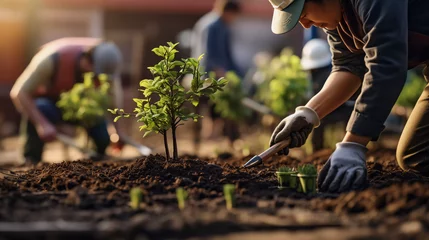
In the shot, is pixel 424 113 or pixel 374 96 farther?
pixel 424 113

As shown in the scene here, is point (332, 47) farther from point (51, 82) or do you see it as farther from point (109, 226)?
point (51, 82)

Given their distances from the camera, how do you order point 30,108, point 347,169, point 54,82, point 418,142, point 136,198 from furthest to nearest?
point 54,82
point 30,108
point 418,142
point 347,169
point 136,198

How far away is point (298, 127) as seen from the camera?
4.79 meters

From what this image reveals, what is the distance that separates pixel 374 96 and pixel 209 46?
252 inches

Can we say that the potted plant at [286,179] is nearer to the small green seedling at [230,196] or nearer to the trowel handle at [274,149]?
the trowel handle at [274,149]

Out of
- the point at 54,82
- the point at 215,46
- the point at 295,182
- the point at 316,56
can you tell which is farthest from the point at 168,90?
the point at 215,46

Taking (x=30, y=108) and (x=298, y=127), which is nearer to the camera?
(x=298, y=127)

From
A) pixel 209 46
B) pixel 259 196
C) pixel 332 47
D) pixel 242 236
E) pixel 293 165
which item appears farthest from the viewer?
pixel 209 46

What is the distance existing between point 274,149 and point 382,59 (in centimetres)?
102

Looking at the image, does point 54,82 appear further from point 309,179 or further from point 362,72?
point 309,179

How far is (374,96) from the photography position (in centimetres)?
402

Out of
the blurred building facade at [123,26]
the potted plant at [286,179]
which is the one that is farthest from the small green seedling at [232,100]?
the blurred building facade at [123,26]

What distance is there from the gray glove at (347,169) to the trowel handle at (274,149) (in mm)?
581

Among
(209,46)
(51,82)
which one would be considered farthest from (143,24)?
(51,82)
